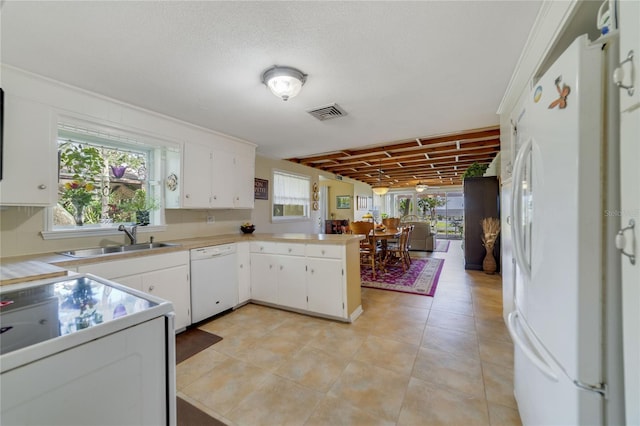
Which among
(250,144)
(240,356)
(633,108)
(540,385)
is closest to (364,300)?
(240,356)

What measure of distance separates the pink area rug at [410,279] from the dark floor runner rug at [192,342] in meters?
2.47

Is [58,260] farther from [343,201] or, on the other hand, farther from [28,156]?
[343,201]

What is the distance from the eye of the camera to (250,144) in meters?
3.88

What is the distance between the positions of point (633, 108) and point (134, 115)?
11.1ft

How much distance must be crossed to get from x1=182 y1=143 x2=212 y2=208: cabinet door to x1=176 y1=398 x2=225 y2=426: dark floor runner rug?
2.04m

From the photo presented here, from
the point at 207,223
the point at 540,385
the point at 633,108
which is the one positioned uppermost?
the point at 633,108

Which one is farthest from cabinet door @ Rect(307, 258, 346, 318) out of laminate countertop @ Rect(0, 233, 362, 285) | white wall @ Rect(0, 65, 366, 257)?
white wall @ Rect(0, 65, 366, 257)

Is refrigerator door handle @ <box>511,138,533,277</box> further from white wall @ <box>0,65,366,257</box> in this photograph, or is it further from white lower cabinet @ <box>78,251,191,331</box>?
white wall @ <box>0,65,366,257</box>

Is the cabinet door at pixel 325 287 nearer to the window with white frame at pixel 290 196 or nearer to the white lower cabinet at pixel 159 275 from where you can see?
the white lower cabinet at pixel 159 275

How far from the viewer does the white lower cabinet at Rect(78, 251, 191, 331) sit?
208cm

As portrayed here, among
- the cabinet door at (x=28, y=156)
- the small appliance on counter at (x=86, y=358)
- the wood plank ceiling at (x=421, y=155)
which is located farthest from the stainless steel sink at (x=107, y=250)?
the wood plank ceiling at (x=421, y=155)

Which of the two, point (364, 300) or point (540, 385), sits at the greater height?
point (540, 385)

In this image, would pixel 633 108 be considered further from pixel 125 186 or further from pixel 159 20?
pixel 125 186

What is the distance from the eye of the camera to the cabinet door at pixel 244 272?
130 inches
